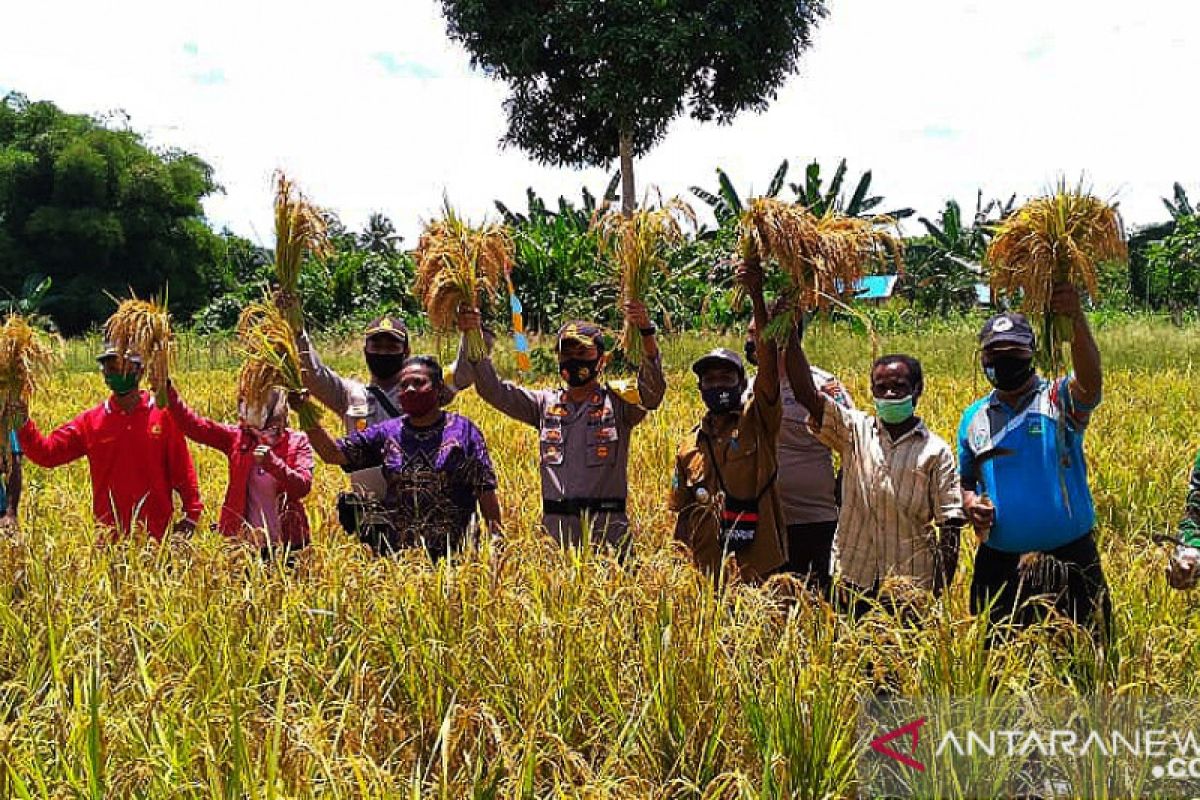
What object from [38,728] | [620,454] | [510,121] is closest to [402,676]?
[38,728]

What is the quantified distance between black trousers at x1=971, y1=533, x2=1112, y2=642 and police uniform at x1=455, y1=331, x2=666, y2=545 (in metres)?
1.28

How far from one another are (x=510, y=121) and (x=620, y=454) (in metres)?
16.7

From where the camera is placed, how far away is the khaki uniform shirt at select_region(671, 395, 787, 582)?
11.0ft

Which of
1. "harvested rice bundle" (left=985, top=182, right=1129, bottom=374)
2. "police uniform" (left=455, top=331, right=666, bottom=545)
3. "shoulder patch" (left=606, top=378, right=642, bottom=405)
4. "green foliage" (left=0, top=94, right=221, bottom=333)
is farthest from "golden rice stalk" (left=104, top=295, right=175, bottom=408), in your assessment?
"green foliage" (left=0, top=94, right=221, bottom=333)

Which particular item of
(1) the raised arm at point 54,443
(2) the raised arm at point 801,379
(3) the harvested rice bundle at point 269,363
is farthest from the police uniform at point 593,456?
(1) the raised arm at point 54,443

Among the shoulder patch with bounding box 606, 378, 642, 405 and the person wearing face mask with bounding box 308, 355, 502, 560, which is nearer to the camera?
the person wearing face mask with bounding box 308, 355, 502, 560

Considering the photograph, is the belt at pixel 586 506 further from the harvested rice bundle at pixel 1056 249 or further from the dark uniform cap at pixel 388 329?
the harvested rice bundle at pixel 1056 249

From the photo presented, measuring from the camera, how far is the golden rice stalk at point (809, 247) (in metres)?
2.99

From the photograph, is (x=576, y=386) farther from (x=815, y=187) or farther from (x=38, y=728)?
(x=815, y=187)

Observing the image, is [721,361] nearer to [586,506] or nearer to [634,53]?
[586,506]

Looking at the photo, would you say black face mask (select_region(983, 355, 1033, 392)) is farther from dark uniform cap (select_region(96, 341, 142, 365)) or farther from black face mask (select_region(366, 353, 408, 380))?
dark uniform cap (select_region(96, 341, 142, 365))

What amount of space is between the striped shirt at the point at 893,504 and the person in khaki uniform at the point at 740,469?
253 millimetres

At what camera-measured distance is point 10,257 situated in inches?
1045

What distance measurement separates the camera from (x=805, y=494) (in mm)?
3648
